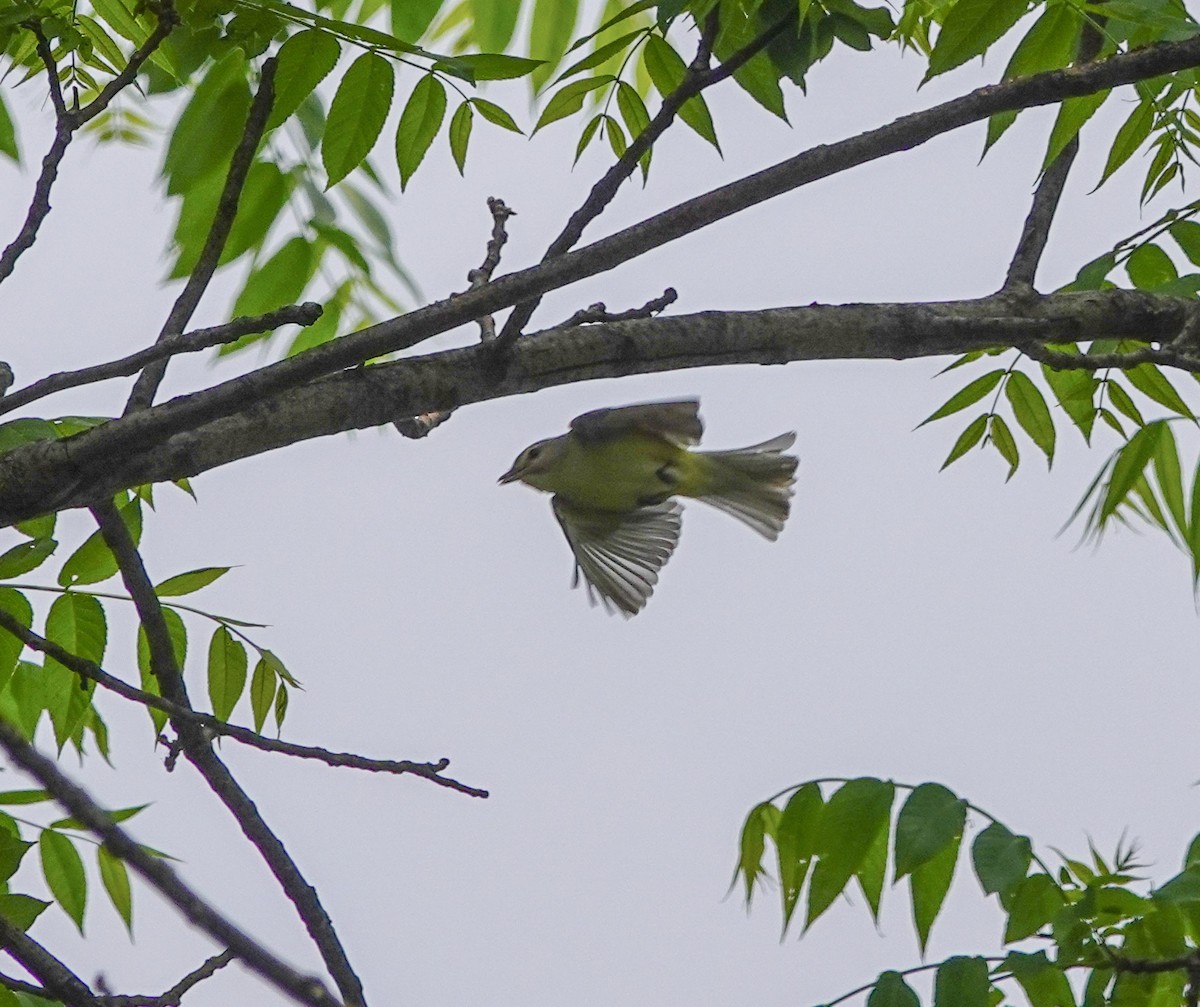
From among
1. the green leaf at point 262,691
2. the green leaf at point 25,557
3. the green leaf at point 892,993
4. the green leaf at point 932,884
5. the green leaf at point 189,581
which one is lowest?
the green leaf at point 892,993

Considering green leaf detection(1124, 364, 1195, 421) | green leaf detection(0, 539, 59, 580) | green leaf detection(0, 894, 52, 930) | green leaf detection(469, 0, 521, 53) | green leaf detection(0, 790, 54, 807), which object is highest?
green leaf detection(469, 0, 521, 53)

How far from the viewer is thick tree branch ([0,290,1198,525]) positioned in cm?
228

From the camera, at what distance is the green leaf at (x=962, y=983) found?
8.41ft

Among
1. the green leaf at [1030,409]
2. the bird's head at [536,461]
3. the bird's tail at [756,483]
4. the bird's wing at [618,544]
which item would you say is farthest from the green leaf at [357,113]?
the bird's tail at [756,483]

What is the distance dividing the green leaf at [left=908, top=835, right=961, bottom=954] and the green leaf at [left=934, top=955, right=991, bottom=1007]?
258 mm

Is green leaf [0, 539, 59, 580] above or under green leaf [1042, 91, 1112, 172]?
under

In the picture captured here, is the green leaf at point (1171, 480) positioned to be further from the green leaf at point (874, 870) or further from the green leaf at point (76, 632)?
the green leaf at point (76, 632)

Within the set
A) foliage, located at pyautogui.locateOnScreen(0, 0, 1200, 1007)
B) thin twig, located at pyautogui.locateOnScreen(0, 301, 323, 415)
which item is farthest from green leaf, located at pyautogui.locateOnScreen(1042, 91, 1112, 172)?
thin twig, located at pyautogui.locateOnScreen(0, 301, 323, 415)

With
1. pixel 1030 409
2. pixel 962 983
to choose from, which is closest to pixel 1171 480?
pixel 1030 409

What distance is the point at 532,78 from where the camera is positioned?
12.1 ft

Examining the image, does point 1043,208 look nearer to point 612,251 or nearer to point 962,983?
point 612,251

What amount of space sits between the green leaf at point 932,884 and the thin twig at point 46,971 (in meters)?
1.53

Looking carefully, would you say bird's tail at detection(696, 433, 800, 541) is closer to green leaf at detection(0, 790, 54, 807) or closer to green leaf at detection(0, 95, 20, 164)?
green leaf at detection(0, 95, 20, 164)

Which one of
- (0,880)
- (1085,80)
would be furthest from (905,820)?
(0,880)
